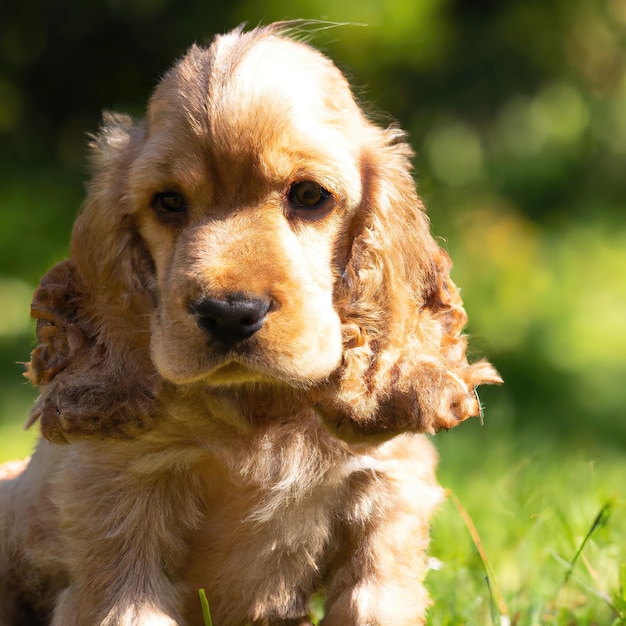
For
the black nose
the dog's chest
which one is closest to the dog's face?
the black nose

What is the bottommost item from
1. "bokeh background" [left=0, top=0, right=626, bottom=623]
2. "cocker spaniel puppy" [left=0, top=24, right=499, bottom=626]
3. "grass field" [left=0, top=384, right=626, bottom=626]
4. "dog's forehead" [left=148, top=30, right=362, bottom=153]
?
"bokeh background" [left=0, top=0, right=626, bottom=623]

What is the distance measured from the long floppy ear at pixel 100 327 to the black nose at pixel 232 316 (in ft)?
1.34

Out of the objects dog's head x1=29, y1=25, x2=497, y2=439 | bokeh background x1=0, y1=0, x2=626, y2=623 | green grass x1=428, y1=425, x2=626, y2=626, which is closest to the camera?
dog's head x1=29, y1=25, x2=497, y2=439

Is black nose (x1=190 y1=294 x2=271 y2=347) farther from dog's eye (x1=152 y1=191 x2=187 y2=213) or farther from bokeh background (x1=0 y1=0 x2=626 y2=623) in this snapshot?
bokeh background (x1=0 y1=0 x2=626 y2=623)

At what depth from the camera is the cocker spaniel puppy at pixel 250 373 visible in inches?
116

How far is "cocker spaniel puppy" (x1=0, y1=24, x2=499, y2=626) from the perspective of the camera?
294cm

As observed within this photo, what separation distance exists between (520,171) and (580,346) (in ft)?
7.95

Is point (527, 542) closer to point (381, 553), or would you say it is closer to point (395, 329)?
point (381, 553)

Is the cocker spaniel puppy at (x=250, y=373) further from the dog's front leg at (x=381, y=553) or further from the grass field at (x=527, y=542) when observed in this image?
the grass field at (x=527, y=542)

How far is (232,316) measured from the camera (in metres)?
2.70

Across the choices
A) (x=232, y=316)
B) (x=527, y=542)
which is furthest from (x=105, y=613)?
(x=527, y=542)

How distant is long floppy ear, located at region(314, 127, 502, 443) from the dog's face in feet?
0.22

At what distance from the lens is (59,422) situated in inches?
122

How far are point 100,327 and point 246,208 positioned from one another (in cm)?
63
